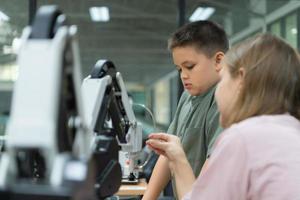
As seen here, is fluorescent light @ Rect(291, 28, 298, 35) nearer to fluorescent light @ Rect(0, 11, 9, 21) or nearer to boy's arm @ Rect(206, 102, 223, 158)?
fluorescent light @ Rect(0, 11, 9, 21)

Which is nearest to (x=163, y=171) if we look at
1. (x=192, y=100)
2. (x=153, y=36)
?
(x=192, y=100)

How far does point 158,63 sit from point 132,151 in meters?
5.58

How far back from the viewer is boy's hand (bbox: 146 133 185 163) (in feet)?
4.60

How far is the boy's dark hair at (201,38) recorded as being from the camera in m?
1.73

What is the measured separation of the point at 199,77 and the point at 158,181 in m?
0.41

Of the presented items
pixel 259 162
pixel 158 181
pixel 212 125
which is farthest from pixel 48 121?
pixel 158 181

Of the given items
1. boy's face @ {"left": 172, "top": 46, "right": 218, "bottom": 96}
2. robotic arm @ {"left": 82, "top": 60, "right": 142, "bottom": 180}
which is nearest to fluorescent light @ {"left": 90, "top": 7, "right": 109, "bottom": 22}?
robotic arm @ {"left": 82, "top": 60, "right": 142, "bottom": 180}

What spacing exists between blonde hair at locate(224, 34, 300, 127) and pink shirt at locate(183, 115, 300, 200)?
0.14 ft

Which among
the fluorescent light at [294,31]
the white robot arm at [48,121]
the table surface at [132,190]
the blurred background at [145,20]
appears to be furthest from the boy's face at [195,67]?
the fluorescent light at [294,31]

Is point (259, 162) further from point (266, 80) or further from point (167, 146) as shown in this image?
point (167, 146)

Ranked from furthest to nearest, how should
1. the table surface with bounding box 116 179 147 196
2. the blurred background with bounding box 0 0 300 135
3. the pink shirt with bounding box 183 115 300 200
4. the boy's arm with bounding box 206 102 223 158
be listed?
the blurred background with bounding box 0 0 300 135 → the table surface with bounding box 116 179 147 196 → the boy's arm with bounding box 206 102 223 158 → the pink shirt with bounding box 183 115 300 200

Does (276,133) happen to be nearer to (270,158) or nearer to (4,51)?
(270,158)

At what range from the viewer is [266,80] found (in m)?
1.07

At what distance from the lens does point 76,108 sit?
819 mm
